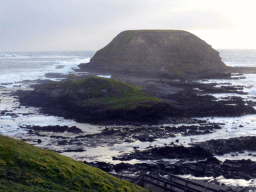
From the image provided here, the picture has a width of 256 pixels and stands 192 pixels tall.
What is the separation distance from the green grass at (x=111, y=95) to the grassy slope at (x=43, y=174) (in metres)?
21.0

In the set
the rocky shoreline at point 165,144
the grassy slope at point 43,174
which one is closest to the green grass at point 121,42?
the rocky shoreline at point 165,144

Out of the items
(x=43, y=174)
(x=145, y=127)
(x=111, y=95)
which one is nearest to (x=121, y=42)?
(x=111, y=95)

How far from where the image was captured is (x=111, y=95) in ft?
131

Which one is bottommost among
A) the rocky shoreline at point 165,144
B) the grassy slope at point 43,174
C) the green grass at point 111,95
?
the rocky shoreline at point 165,144

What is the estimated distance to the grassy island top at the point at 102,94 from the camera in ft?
121

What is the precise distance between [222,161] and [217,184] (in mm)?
4147

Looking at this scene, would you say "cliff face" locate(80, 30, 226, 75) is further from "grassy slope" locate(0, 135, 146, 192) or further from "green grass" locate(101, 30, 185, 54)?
"grassy slope" locate(0, 135, 146, 192)

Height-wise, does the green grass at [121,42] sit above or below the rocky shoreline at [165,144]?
above

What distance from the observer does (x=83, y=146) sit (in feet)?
80.5

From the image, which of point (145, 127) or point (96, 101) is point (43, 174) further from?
point (96, 101)

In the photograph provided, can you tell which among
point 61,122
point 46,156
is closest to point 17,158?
point 46,156

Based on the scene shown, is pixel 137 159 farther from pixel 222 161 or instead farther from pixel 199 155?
pixel 222 161

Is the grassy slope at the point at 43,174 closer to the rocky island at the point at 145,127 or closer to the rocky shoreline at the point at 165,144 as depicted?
the rocky island at the point at 145,127

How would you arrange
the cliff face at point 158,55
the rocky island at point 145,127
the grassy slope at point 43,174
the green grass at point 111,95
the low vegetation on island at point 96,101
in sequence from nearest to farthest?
the grassy slope at point 43,174
the rocky island at point 145,127
the low vegetation on island at point 96,101
the green grass at point 111,95
the cliff face at point 158,55
